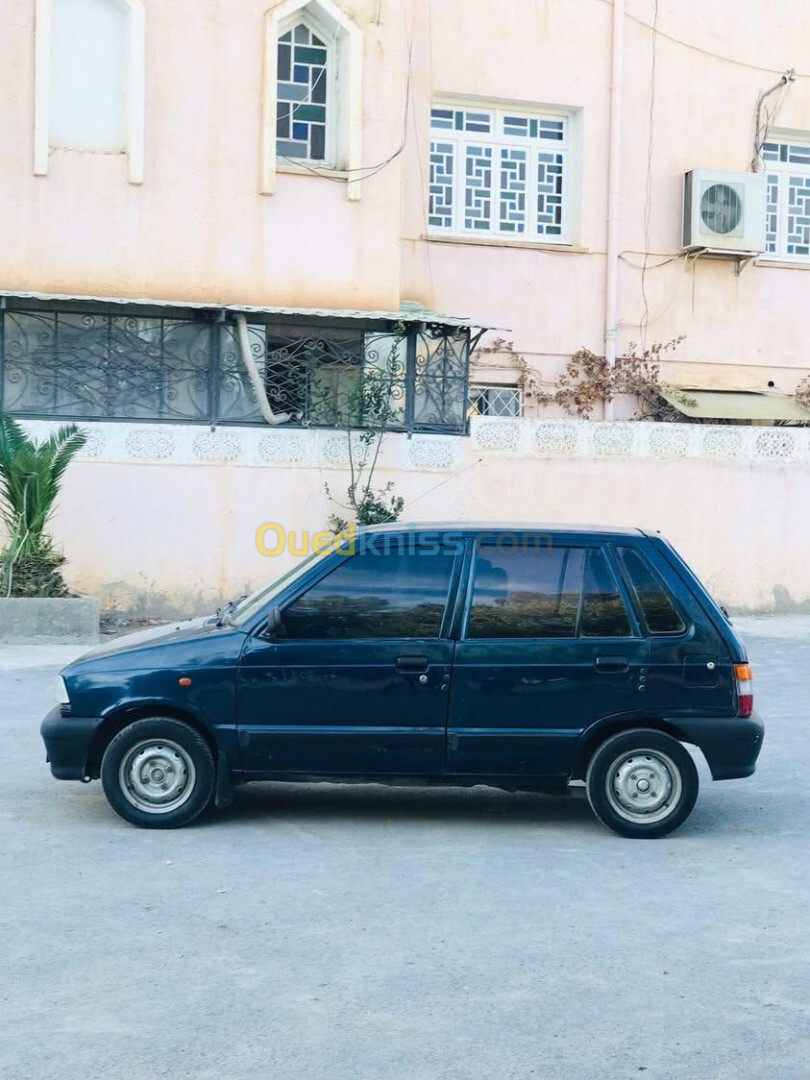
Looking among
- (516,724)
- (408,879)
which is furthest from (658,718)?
(408,879)

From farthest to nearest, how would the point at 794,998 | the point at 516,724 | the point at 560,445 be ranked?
1. the point at 560,445
2. the point at 516,724
3. the point at 794,998

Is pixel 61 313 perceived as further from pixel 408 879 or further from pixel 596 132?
pixel 408 879

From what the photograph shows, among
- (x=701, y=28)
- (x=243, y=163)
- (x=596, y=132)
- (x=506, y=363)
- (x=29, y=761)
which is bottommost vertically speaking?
(x=29, y=761)

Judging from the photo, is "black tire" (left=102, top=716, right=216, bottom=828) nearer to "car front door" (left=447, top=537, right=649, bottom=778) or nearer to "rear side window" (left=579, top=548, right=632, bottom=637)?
"car front door" (left=447, top=537, right=649, bottom=778)

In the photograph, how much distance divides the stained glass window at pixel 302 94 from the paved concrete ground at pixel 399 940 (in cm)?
995

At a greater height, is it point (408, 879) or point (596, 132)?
point (596, 132)

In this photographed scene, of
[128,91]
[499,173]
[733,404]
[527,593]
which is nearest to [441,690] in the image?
[527,593]

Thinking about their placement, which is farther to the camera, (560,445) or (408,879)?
(560,445)

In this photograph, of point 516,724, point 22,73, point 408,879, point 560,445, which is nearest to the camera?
point 408,879

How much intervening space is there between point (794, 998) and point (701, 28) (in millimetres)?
17056

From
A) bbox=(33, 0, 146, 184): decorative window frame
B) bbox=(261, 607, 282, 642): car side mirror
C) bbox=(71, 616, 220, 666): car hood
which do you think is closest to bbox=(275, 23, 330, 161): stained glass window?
bbox=(33, 0, 146, 184): decorative window frame

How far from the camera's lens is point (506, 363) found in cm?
1859

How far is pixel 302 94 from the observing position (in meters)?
16.2

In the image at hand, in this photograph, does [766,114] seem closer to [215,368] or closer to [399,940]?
[215,368]
